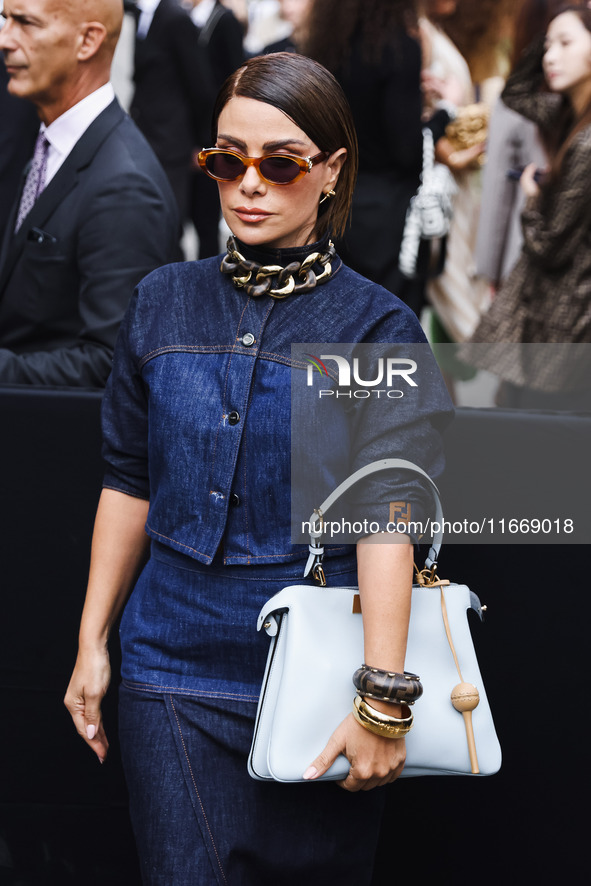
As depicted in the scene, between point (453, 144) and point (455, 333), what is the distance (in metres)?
0.98

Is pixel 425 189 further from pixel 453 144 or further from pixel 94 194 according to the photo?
pixel 94 194

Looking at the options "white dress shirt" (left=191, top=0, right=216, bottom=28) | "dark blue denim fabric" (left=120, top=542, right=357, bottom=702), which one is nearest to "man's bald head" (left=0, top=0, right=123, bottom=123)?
"dark blue denim fabric" (left=120, top=542, right=357, bottom=702)

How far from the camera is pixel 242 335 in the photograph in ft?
5.76

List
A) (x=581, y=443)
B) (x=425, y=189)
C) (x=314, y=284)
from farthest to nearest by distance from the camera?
(x=425, y=189)
(x=581, y=443)
(x=314, y=284)

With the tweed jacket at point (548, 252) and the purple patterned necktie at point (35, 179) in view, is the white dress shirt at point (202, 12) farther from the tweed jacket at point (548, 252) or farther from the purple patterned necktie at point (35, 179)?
the purple patterned necktie at point (35, 179)

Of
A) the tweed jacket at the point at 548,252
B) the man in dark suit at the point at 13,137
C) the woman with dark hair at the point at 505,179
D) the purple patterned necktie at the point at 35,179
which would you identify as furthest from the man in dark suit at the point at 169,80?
the purple patterned necktie at the point at 35,179

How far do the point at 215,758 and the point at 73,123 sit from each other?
154 centimetres

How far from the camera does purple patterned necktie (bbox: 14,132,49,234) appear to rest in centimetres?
264

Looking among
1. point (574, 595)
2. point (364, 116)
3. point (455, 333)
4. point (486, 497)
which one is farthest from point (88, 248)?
point (455, 333)

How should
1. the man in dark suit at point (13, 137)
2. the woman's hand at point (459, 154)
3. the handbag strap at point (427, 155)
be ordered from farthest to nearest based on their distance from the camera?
the woman's hand at point (459, 154) < the handbag strap at point (427, 155) < the man in dark suit at point (13, 137)

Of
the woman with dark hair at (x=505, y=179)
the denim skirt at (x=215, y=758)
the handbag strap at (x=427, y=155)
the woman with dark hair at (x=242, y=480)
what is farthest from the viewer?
the woman with dark hair at (x=505, y=179)

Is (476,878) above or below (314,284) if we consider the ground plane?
below

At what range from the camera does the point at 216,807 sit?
70.6 inches

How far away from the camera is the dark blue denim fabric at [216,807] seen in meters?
1.78
